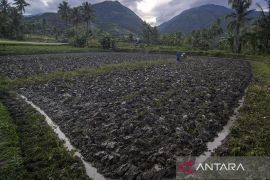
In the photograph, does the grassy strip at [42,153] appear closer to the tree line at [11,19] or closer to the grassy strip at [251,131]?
the grassy strip at [251,131]

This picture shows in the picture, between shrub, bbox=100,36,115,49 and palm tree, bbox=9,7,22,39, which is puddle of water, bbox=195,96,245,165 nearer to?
shrub, bbox=100,36,115,49

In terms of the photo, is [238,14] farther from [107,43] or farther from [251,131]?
[251,131]

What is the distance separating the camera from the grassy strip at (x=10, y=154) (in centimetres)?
806

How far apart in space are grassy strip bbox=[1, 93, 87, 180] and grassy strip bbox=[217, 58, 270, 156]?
519cm

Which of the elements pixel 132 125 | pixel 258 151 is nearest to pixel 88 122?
pixel 132 125

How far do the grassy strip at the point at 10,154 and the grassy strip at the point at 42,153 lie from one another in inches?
5.2

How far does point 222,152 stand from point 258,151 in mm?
1213

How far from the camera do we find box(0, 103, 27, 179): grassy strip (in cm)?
806

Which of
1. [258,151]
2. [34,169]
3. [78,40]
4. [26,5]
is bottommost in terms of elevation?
[34,169]

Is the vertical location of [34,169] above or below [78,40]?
below

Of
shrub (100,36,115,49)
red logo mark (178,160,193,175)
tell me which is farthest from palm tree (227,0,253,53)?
red logo mark (178,160,193,175)

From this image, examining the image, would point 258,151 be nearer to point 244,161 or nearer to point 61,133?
point 244,161

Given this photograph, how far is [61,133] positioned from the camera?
11.6 meters

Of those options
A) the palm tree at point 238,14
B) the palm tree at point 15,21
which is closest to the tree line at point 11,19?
→ the palm tree at point 15,21
